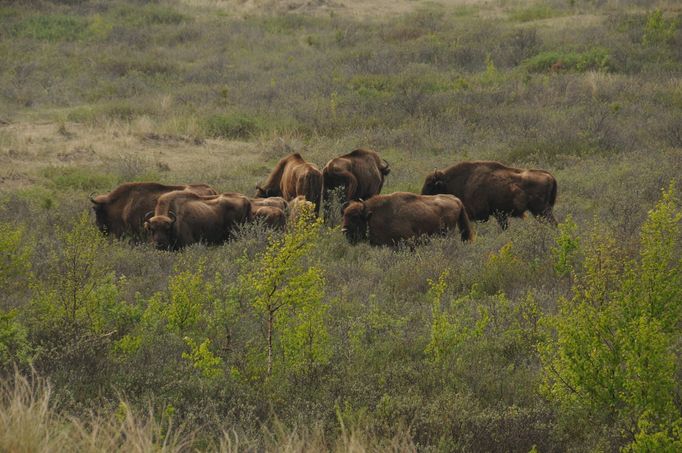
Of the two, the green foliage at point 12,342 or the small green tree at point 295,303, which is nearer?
the green foliage at point 12,342

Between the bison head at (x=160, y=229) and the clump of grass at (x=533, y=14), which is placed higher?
the clump of grass at (x=533, y=14)

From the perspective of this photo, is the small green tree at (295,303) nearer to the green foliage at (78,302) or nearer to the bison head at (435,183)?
the green foliage at (78,302)

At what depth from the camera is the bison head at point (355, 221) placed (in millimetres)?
12133

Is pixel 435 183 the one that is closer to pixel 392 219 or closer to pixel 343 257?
pixel 392 219

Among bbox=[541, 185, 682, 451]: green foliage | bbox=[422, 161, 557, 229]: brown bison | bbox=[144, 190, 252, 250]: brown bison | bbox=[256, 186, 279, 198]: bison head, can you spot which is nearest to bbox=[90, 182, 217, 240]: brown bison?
bbox=[144, 190, 252, 250]: brown bison

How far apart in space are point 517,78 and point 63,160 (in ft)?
44.4

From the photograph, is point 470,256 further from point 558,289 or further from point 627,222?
point 627,222

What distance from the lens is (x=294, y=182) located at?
1425cm

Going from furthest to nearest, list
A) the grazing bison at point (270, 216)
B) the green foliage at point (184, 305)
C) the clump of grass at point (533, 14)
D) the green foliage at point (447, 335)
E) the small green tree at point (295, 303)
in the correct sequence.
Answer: the clump of grass at point (533, 14) → the grazing bison at point (270, 216) → the green foliage at point (184, 305) → the green foliage at point (447, 335) → the small green tree at point (295, 303)

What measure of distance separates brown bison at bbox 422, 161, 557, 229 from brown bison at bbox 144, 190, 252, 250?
3122 mm

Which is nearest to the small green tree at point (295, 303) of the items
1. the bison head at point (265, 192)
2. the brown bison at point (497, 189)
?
the brown bison at point (497, 189)

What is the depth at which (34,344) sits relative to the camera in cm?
778

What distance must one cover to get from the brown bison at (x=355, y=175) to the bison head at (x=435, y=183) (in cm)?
125

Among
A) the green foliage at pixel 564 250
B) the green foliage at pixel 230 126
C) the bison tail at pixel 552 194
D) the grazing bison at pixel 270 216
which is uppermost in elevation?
the green foliage at pixel 564 250
